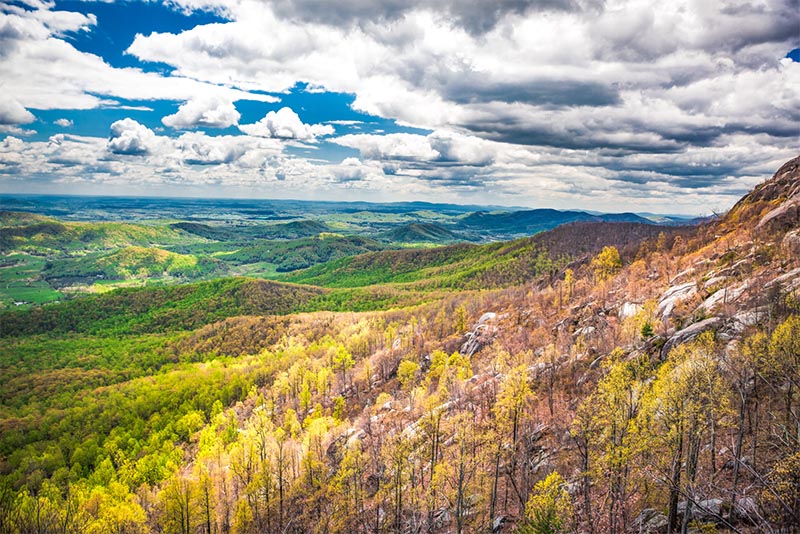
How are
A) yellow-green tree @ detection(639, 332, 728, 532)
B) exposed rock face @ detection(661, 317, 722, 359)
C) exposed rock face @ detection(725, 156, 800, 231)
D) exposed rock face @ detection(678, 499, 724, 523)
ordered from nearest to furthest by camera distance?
exposed rock face @ detection(678, 499, 724, 523) → yellow-green tree @ detection(639, 332, 728, 532) → exposed rock face @ detection(661, 317, 722, 359) → exposed rock face @ detection(725, 156, 800, 231)

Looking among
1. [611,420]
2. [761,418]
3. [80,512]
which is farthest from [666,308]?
[80,512]

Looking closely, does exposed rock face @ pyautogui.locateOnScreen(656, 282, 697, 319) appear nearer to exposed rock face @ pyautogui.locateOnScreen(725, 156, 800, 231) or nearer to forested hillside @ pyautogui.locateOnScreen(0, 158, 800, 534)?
forested hillside @ pyautogui.locateOnScreen(0, 158, 800, 534)

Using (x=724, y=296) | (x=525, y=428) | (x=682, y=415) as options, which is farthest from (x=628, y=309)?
(x=682, y=415)

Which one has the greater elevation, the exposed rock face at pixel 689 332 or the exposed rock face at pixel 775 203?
the exposed rock face at pixel 775 203

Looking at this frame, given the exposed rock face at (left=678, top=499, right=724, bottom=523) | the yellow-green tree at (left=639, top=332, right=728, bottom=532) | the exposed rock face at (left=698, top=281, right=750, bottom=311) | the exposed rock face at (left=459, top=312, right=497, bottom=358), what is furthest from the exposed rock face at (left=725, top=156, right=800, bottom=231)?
the exposed rock face at (left=678, top=499, right=724, bottom=523)

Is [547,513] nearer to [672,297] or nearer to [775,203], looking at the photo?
[672,297]

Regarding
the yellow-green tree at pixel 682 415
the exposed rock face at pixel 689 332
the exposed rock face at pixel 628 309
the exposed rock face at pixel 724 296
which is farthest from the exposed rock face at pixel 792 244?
the yellow-green tree at pixel 682 415

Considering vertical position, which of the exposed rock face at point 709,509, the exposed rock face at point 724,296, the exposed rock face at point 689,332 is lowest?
the exposed rock face at point 709,509

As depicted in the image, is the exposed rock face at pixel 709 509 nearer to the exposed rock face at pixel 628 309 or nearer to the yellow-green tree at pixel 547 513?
the yellow-green tree at pixel 547 513

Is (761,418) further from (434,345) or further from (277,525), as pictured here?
(434,345)
